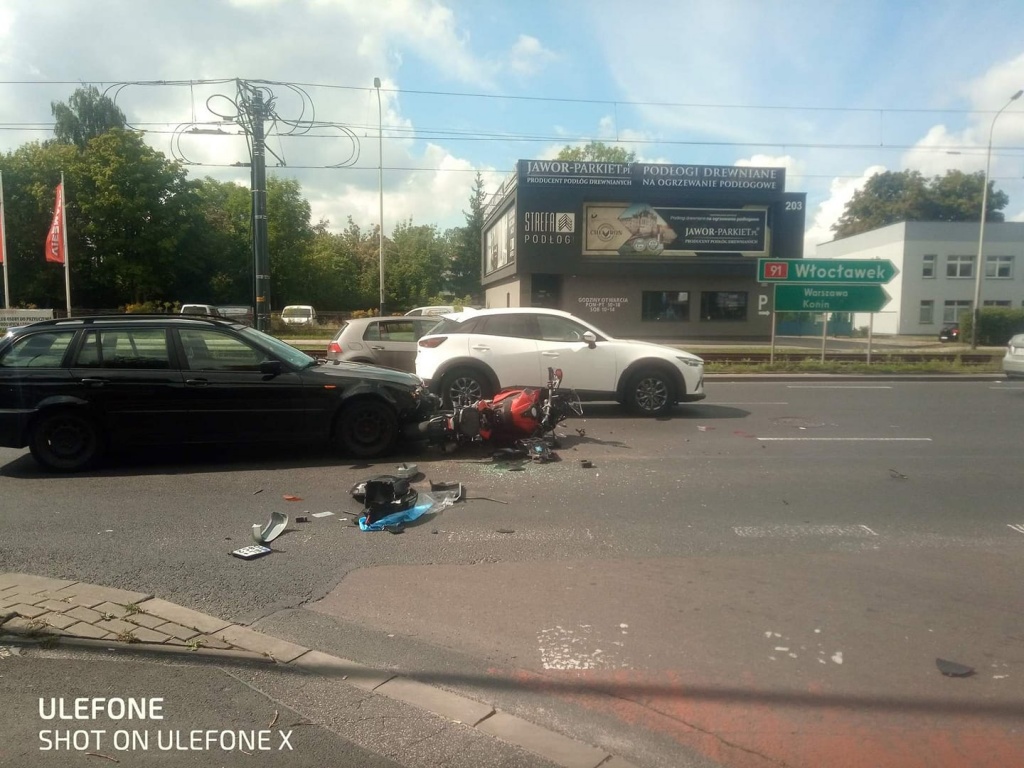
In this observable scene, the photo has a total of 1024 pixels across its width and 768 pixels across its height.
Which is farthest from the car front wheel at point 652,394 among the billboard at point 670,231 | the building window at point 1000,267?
the building window at point 1000,267

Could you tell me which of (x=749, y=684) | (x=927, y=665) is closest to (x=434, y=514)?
(x=749, y=684)

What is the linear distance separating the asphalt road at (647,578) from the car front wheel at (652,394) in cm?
239

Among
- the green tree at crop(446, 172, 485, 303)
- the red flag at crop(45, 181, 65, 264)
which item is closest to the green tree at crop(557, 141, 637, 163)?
the green tree at crop(446, 172, 485, 303)

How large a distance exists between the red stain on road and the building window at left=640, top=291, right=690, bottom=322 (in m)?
35.1

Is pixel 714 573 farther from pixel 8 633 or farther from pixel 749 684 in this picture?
pixel 8 633

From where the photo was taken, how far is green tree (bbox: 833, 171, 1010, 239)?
7319 centimetres

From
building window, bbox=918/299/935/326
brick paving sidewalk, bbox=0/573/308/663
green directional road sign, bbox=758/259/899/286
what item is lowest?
brick paving sidewalk, bbox=0/573/308/663

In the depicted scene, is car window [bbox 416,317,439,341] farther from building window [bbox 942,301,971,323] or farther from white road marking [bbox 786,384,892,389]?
building window [bbox 942,301,971,323]

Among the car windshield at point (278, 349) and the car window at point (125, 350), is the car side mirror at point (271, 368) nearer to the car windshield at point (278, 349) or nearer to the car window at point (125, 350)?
the car windshield at point (278, 349)

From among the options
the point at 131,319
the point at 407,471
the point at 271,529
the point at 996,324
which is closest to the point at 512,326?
the point at 407,471

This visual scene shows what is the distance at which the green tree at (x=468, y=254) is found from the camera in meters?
75.6

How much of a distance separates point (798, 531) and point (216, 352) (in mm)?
6157

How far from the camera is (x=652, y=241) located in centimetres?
3747

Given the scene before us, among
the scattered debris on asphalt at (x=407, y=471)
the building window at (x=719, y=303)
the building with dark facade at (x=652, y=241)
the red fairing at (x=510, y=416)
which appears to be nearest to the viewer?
the scattered debris on asphalt at (x=407, y=471)
